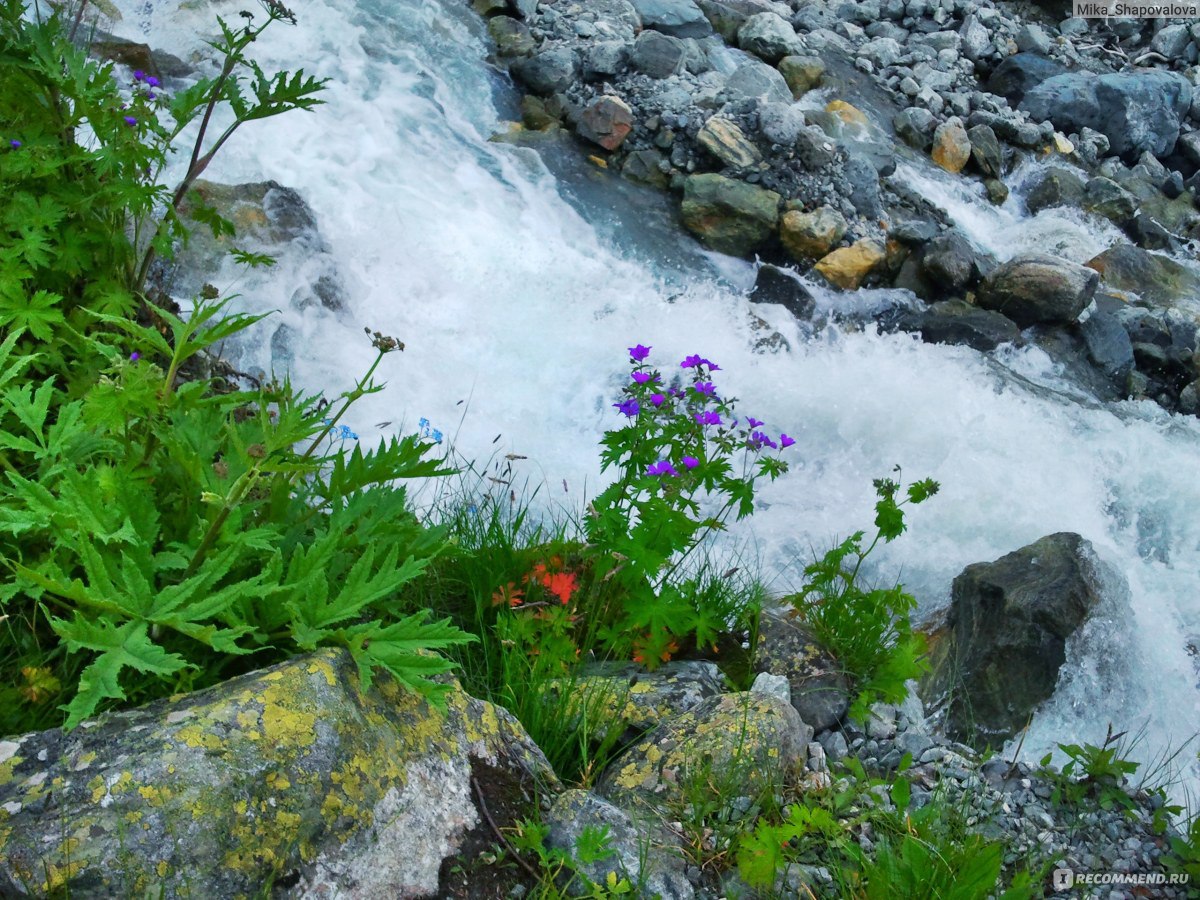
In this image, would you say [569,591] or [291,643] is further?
[569,591]

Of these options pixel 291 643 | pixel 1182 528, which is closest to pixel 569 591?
pixel 291 643

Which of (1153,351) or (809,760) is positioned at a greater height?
(809,760)

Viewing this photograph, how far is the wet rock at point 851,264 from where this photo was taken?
8.00 m

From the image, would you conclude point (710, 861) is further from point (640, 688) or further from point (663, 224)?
point (663, 224)

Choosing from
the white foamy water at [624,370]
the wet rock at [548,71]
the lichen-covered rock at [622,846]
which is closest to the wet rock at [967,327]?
the white foamy water at [624,370]

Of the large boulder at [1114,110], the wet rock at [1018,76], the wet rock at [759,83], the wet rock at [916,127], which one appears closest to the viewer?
the wet rock at [759,83]

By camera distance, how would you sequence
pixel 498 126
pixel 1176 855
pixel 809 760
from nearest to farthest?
pixel 1176 855
pixel 809 760
pixel 498 126

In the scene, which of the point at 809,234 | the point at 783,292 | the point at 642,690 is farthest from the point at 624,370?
the point at 642,690

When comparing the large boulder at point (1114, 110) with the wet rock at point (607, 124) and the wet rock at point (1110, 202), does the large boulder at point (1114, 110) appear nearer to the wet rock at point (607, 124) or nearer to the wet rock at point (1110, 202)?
the wet rock at point (1110, 202)

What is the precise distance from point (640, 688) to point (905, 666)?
3.17ft

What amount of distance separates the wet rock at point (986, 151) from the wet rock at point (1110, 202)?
0.92m

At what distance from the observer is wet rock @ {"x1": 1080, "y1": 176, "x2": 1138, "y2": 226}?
10195mm

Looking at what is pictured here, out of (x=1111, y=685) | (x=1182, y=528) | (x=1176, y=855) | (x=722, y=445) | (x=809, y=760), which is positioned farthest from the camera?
(x=1182, y=528)

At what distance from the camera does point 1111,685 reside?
172 inches
